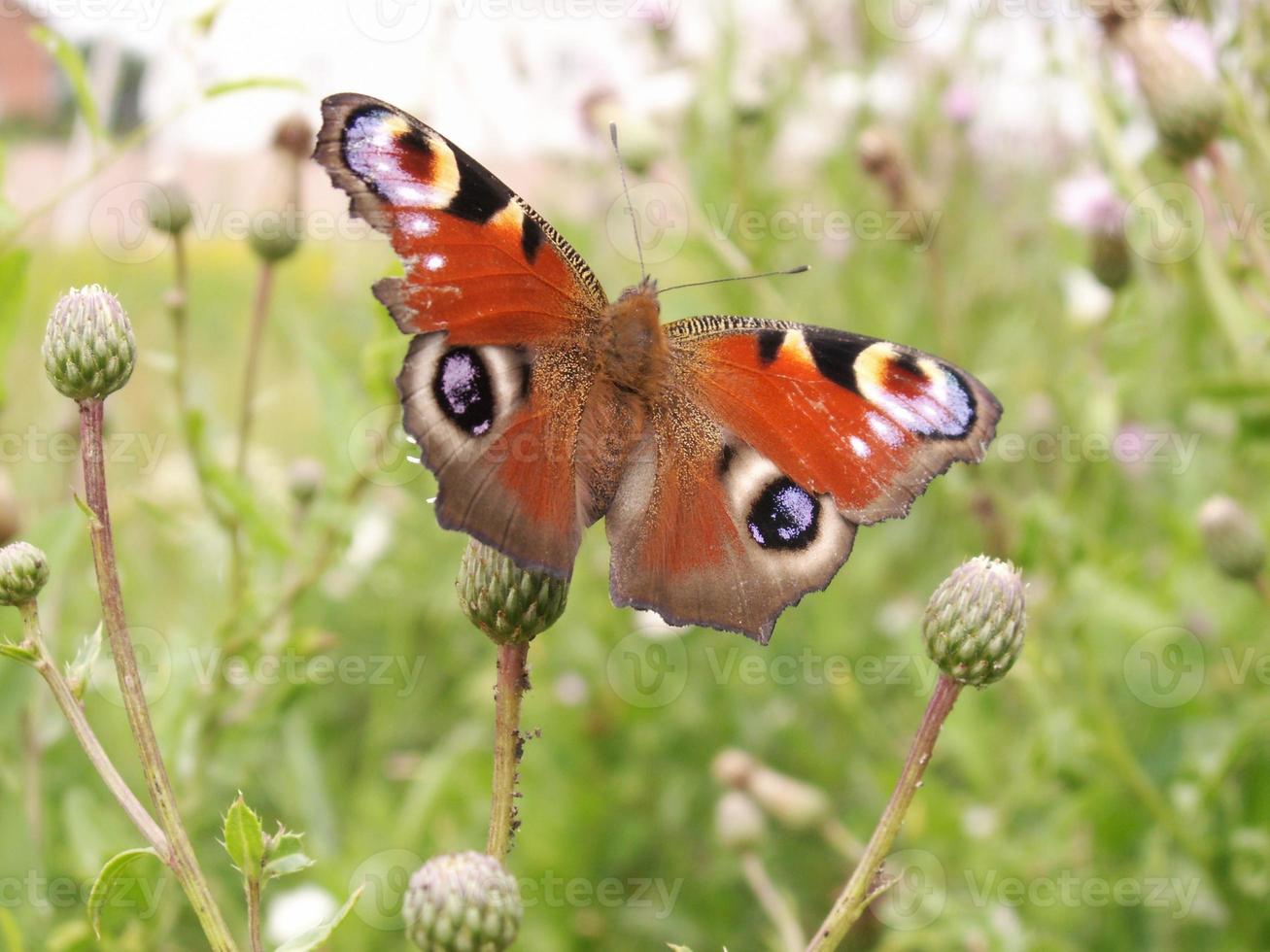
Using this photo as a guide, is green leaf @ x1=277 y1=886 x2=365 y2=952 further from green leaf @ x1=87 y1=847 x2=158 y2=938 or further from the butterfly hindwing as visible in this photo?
the butterfly hindwing

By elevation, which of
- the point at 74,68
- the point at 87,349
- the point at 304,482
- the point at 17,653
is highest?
the point at 74,68

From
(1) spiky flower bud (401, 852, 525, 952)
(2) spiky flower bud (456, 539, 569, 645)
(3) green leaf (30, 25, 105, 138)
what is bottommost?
(1) spiky flower bud (401, 852, 525, 952)

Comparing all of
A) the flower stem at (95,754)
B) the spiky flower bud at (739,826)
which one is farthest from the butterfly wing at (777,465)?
the spiky flower bud at (739,826)

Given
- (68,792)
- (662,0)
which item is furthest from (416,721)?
(662,0)

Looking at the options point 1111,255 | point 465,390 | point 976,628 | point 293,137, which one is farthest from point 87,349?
point 1111,255

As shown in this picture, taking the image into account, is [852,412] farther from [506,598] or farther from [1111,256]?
[1111,256]

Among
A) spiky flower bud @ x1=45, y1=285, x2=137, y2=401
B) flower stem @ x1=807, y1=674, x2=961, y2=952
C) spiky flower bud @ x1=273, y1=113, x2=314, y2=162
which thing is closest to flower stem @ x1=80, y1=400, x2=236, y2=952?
spiky flower bud @ x1=45, y1=285, x2=137, y2=401
